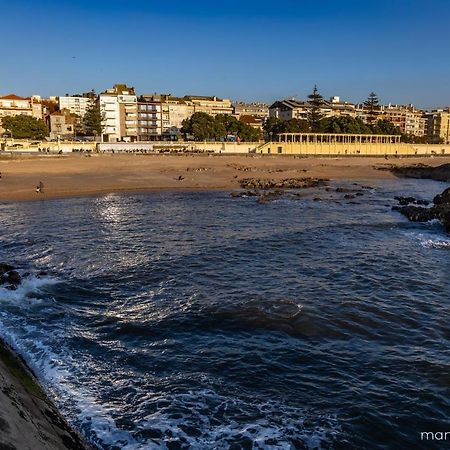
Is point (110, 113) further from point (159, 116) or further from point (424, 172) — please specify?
point (424, 172)

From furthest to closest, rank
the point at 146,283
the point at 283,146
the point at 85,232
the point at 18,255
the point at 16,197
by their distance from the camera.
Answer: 1. the point at 283,146
2. the point at 16,197
3. the point at 85,232
4. the point at 18,255
5. the point at 146,283

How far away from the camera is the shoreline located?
5.13 m

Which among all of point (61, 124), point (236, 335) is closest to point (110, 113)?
point (61, 124)

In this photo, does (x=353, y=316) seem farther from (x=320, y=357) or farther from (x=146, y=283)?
(x=146, y=283)

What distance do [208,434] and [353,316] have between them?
6778 mm

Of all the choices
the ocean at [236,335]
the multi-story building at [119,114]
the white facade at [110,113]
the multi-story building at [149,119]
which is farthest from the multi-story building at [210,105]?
the ocean at [236,335]

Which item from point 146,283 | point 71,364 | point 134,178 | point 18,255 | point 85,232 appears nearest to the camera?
point 71,364

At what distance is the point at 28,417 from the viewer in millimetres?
6047

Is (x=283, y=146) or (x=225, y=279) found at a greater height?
(x=283, y=146)

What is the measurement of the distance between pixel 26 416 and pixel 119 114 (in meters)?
122

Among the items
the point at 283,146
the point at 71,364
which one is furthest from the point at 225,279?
the point at 283,146

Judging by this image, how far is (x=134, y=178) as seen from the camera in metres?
52.3

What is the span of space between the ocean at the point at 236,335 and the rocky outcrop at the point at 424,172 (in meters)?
49.7

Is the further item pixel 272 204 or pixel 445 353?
pixel 272 204
